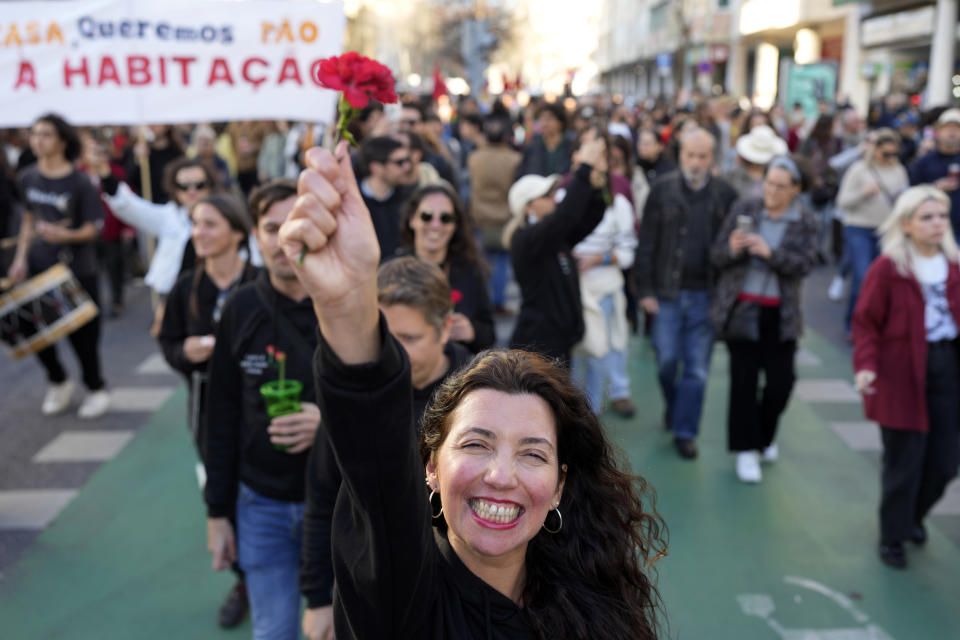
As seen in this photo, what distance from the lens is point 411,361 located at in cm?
242

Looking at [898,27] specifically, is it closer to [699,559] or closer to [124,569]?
[699,559]

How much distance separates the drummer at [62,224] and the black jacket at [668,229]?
13.0ft

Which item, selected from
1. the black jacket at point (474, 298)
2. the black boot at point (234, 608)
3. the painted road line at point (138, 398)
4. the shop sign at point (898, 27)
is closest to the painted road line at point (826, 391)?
the black jacket at point (474, 298)

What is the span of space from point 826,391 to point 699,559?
3076mm

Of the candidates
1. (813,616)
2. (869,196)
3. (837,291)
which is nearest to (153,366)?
(813,616)

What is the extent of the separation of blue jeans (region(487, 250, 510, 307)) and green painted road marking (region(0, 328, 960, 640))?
3344mm

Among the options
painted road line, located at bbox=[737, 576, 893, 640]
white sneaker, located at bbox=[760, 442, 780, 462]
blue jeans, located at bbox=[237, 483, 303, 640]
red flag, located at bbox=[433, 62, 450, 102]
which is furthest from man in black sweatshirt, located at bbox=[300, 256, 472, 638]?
red flag, located at bbox=[433, 62, 450, 102]

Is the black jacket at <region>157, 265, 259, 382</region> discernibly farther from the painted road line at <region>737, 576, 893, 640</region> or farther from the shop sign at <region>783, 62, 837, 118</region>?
the shop sign at <region>783, 62, 837, 118</region>

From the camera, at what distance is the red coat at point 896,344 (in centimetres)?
417

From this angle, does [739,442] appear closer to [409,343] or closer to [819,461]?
[819,461]

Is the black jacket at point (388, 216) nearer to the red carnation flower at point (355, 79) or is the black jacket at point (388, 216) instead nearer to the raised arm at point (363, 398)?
the red carnation flower at point (355, 79)

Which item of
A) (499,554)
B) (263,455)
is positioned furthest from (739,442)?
(499,554)

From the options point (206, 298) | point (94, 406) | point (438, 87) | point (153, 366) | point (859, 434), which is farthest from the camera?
point (438, 87)

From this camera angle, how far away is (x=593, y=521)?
6.23ft
